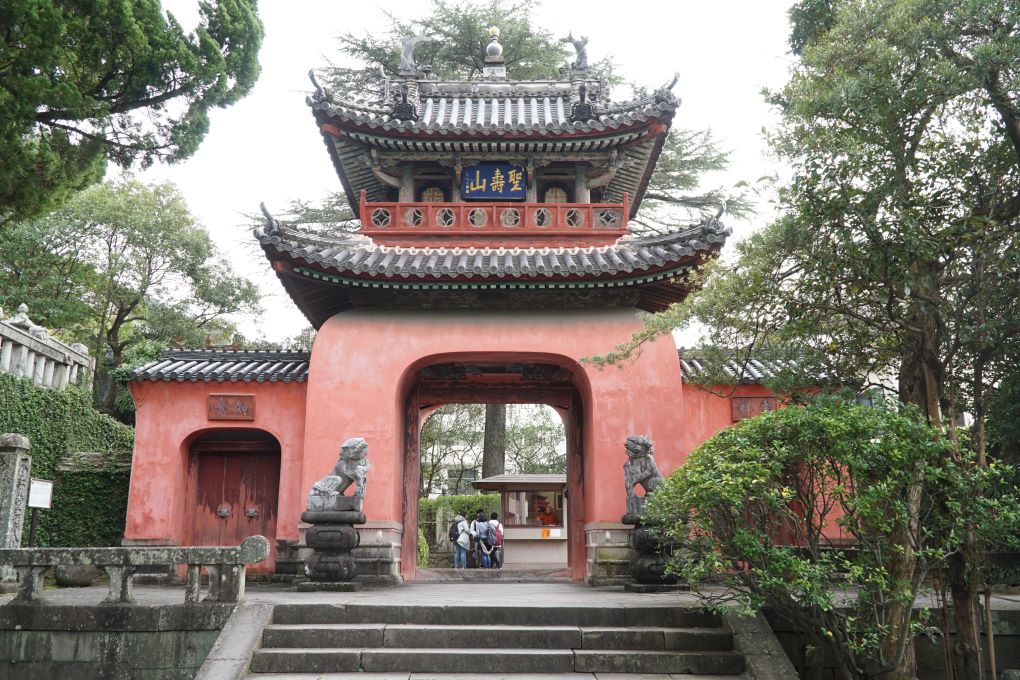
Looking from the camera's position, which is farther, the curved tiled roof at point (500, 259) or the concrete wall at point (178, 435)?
the concrete wall at point (178, 435)

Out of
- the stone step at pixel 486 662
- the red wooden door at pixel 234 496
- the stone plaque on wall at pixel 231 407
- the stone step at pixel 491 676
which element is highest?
the stone plaque on wall at pixel 231 407

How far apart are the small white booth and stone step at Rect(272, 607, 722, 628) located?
13705 millimetres

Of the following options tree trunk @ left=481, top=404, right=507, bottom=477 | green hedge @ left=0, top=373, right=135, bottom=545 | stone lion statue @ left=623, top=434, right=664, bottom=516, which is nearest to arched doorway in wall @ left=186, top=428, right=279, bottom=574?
green hedge @ left=0, top=373, right=135, bottom=545

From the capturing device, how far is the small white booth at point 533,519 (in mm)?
21312

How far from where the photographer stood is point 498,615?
7.29m

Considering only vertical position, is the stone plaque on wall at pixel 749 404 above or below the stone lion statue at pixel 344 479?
above

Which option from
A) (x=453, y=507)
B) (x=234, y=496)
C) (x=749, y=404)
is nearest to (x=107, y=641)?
(x=234, y=496)

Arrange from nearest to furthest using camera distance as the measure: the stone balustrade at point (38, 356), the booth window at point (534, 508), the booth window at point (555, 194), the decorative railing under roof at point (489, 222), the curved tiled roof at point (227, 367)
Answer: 1. the curved tiled roof at point (227, 367)
2. the stone balustrade at point (38, 356)
3. the decorative railing under roof at point (489, 222)
4. the booth window at point (555, 194)
5. the booth window at point (534, 508)

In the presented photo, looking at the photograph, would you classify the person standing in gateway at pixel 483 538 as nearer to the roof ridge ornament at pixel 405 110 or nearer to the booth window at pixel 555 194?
the booth window at pixel 555 194

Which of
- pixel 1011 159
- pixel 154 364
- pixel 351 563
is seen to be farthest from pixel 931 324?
pixel 154 364

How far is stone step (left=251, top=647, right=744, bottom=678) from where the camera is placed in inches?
255

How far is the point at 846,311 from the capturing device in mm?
6562

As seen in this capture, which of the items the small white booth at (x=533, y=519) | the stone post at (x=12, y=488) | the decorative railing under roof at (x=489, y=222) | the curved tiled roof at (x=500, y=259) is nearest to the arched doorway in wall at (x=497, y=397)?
the curved tiled roof at (x=500, y=259)

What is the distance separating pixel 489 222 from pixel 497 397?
287 cm
